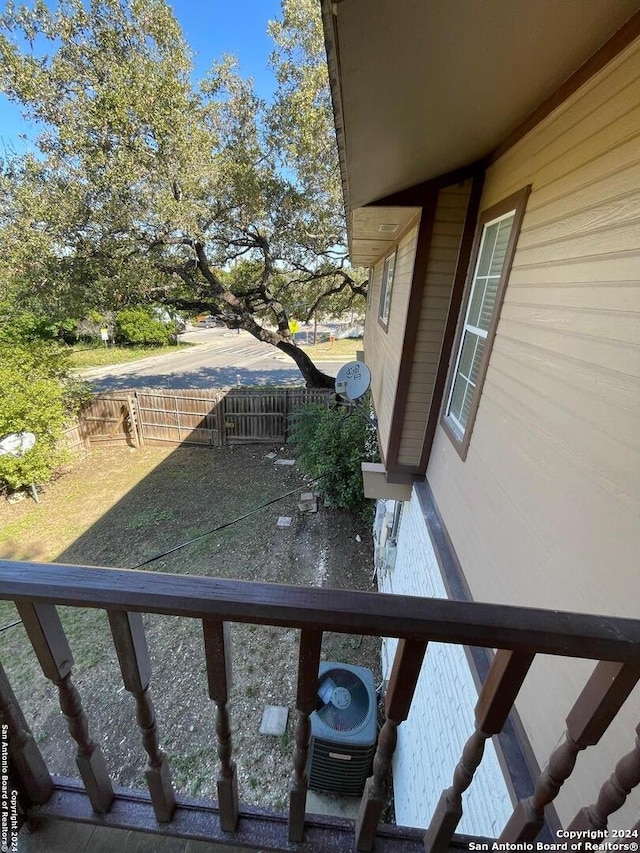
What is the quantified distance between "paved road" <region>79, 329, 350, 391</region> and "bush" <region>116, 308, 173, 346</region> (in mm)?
2056

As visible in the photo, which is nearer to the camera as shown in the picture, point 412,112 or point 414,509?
point 412,112

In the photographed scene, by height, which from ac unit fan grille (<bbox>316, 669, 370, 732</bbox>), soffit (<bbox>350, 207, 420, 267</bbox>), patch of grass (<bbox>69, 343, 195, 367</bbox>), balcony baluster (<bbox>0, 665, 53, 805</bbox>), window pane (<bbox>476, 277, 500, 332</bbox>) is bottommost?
patch of grass (<bbox>69, 343, 195, 367</bbox>)

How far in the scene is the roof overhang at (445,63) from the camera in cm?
114

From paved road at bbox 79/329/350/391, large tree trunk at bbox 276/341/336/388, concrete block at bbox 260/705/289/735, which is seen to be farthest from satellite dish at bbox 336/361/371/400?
paved road at bbox 79/329/350/391

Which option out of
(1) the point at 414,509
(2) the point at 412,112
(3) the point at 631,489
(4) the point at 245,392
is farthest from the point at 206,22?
(3) the point at 631,489

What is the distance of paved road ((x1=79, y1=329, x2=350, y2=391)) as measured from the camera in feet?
55.2

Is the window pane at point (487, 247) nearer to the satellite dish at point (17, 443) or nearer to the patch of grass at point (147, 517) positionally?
the patch of grass at point (147, 517)

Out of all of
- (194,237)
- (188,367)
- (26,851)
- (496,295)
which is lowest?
(188,367)

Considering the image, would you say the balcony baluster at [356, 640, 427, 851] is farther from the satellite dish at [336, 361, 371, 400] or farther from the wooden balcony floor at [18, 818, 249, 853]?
the satellite dish at [336, 361, 371, 400]

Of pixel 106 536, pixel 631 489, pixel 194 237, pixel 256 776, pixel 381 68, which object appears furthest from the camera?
pixel 194 237

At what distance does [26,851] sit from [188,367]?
68.9 feet

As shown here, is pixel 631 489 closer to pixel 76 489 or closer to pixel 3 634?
pixel 3 634

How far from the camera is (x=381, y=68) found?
137cm

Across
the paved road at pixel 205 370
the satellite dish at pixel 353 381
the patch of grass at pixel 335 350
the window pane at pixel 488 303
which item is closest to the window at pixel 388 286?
the satellite dish at pixel 353 381
